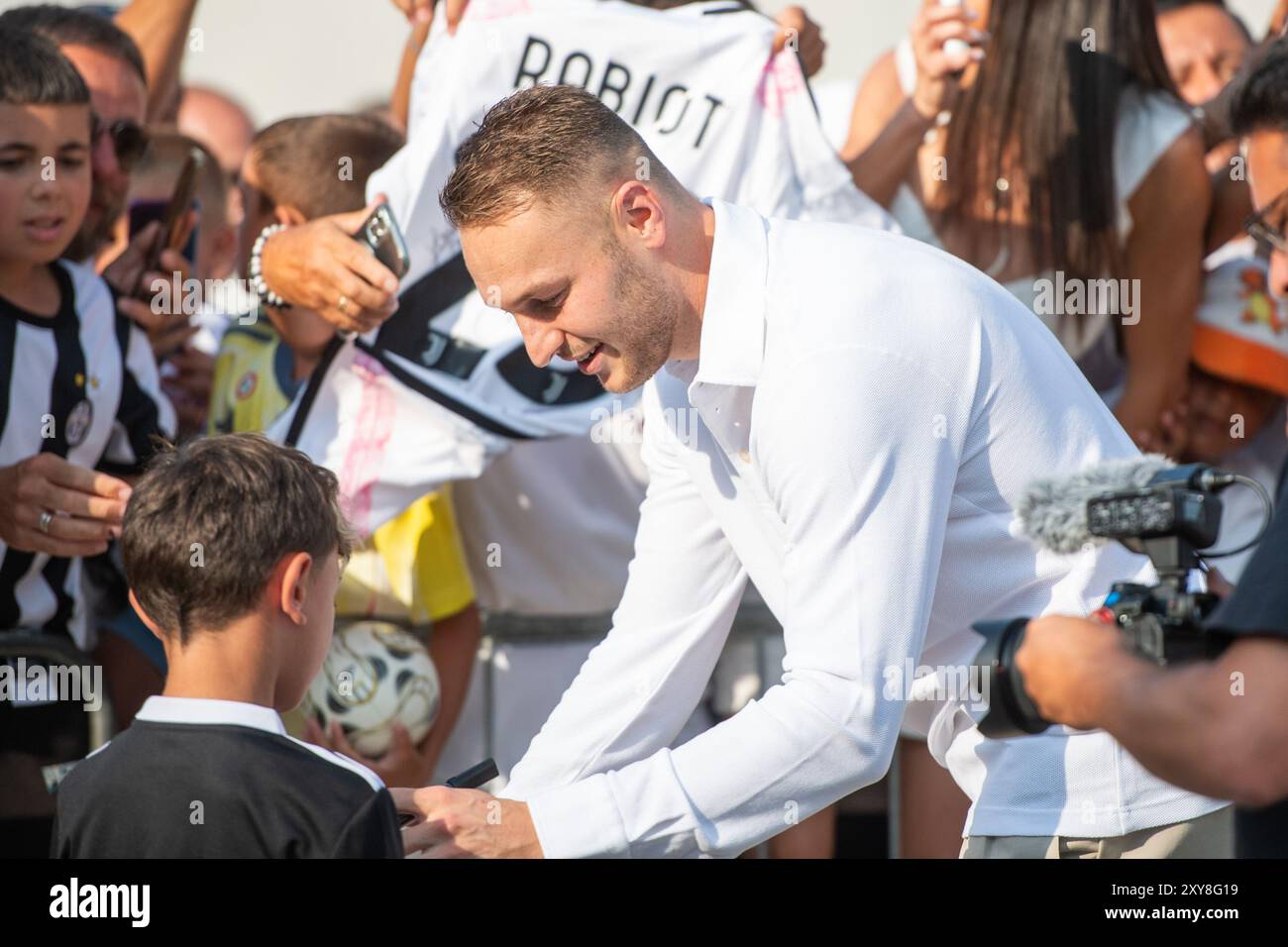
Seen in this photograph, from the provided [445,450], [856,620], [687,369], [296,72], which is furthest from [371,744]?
[296,72]

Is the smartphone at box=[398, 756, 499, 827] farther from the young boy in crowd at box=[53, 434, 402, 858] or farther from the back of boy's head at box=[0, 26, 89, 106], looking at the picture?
the back of boy's head at box=[0, 26, 89, 106]

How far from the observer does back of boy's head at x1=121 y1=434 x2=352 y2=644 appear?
2330 millimetres

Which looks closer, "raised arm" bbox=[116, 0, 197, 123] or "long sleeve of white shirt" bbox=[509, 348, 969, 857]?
"long sleeve of white shirt" bbox=[509, 348, 969, 857]

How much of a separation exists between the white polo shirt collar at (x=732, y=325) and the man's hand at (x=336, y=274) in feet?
3.57

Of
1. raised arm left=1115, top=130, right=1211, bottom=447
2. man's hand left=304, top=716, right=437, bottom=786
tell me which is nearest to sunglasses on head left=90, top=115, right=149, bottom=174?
man's hand left=304, top=716, right=437, bottom=786

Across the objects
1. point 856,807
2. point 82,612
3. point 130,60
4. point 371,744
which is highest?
point 130,60

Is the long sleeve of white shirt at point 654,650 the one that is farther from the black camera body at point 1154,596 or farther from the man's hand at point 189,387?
the man's hand at point 189,387

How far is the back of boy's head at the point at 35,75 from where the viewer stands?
3.45 m

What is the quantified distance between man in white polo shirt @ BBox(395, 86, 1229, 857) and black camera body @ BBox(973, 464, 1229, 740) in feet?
1.25

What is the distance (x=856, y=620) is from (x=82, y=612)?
82.8 inches

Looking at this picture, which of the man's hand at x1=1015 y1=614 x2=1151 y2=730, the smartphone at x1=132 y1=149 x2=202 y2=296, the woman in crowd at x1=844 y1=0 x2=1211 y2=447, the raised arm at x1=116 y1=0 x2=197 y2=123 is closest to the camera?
the man's hand at x1=1015 y1=614 x2=1151 y2=730
